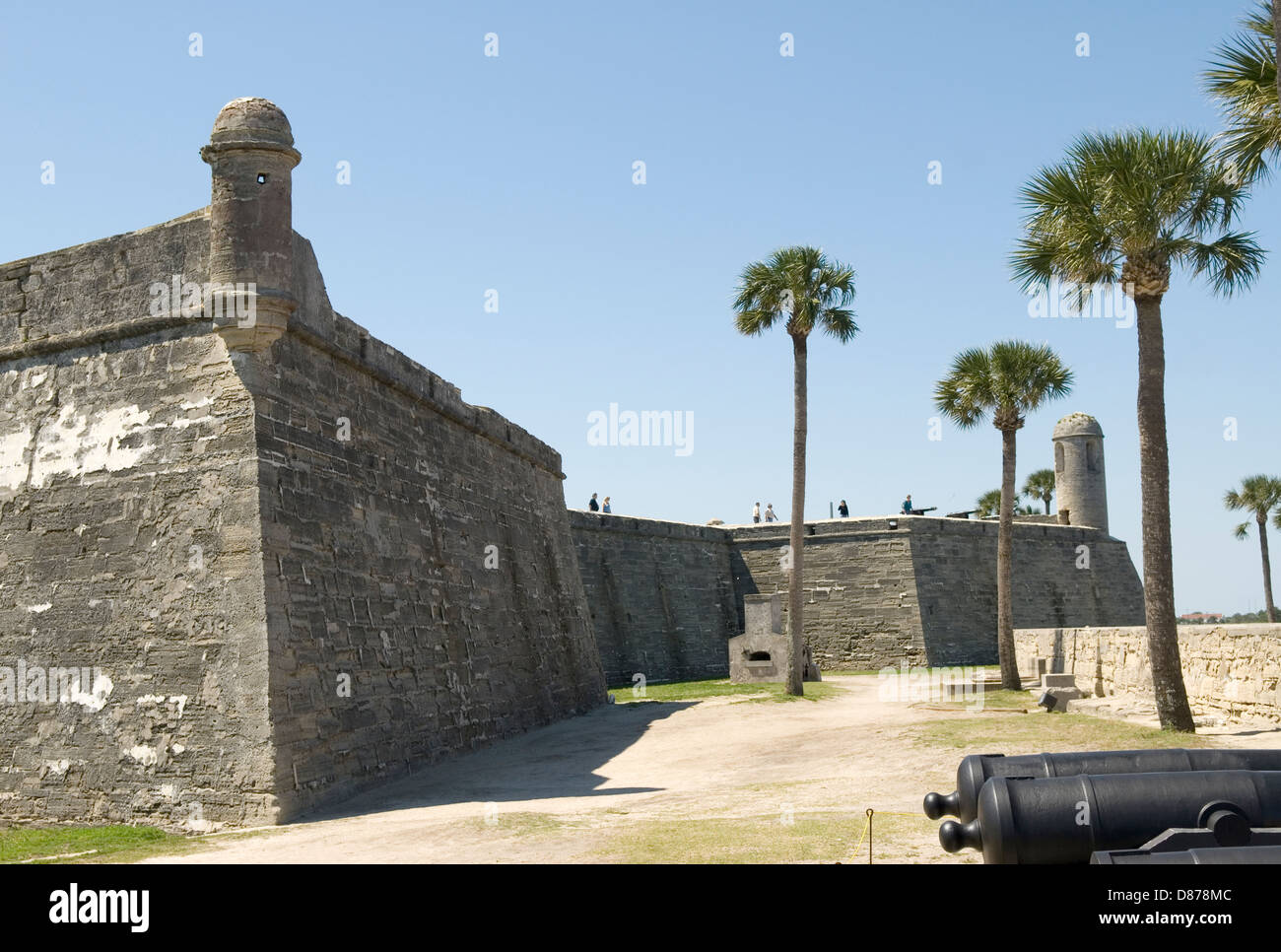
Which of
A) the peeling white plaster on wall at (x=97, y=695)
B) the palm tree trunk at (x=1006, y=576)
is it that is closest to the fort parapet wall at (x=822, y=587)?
the palm tree trunk at (x=1006, y=576)

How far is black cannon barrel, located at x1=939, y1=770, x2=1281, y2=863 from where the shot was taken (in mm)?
4383

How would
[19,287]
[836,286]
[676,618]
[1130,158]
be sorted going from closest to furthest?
[19,287] < [1130,158] < [836,286] < [676,618]

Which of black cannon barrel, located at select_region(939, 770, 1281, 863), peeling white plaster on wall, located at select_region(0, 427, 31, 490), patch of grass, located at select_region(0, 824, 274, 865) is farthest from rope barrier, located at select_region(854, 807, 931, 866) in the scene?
peeling white plaster on wall, located at select_region(0, 427, 31, 490)

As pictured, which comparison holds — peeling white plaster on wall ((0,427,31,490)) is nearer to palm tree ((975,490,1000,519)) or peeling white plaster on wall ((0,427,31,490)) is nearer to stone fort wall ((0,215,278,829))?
stone fort wall ((0,215,278,829))

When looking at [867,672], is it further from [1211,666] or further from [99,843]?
[99,843]

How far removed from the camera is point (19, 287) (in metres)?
12.0

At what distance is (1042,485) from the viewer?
Answer: 54062 millimetres

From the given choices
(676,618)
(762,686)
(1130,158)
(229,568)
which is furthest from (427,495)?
(676,618)

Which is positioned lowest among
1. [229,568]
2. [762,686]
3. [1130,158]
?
[762,686]

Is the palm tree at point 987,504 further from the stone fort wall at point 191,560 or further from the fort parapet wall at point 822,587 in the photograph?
the stone fort wall at point 191,560

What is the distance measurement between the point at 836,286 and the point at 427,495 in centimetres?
1127

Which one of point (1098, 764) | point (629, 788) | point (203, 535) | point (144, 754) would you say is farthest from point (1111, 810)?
point (144, 754)

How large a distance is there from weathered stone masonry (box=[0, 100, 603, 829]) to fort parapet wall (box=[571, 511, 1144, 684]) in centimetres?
1686
